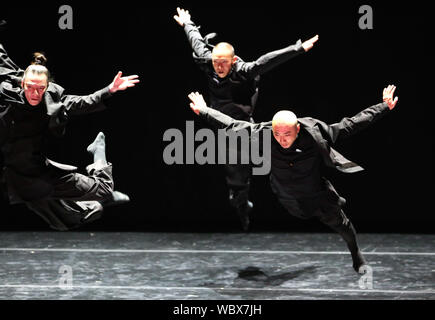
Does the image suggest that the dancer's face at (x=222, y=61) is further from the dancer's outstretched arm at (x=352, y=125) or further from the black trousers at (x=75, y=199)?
the black trousers at (x=75, y=199)

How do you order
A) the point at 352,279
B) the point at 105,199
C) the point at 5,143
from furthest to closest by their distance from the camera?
the point at 352,279
the point at 105,199
the point at 5,143

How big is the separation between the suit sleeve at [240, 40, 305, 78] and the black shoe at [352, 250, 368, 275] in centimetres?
139

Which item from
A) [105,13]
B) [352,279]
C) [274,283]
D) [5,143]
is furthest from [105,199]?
[105,13]

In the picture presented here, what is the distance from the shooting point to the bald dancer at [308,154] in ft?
18.9

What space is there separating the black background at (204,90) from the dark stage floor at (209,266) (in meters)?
0.34

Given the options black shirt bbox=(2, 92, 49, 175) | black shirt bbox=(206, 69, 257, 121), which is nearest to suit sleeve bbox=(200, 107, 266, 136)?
black shirt bbox=(206, 69, 257, 121)

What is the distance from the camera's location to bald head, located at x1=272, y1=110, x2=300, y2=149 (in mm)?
5660

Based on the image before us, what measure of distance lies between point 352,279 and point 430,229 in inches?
71.8

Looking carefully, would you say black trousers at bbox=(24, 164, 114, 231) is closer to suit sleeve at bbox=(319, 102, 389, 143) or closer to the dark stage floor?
the dark stage floor

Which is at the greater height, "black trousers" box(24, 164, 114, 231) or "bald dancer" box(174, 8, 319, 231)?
"bald dancer" box(174, 8, 319, 231)

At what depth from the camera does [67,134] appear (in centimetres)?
809

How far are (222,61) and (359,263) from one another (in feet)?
5.45

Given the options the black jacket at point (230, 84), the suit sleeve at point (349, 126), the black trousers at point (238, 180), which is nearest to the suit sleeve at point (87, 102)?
the black jacket at point (230, 84)

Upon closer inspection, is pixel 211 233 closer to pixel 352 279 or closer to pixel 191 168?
pixel 191 168
